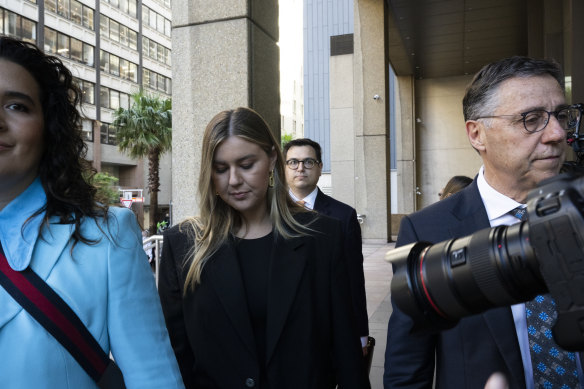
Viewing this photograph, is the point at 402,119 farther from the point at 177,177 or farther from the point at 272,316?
the point at 272,316

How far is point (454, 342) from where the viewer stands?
1493 millimetres

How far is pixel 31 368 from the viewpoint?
117 cm

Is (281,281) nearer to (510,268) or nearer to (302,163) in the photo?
(510,268)

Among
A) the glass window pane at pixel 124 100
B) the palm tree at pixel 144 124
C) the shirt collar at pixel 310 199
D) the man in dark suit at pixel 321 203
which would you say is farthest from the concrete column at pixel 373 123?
the glass window pane at pixel 124 100

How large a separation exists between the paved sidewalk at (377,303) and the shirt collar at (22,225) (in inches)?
136

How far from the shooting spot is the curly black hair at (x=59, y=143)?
54.2 inches

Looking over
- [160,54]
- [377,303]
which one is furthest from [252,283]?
[160,54]

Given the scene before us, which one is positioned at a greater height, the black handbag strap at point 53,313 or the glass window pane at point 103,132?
the glass window pane at point 103,132

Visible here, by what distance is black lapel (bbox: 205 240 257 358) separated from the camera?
6.20 feet

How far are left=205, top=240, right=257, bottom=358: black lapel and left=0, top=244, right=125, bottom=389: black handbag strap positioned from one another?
705 mm

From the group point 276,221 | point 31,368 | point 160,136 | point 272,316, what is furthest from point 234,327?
point 160,136

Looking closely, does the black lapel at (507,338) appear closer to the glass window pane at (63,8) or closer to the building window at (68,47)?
the building window at (68,47)

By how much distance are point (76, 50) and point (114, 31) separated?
5312mm

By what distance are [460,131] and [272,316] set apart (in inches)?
869
